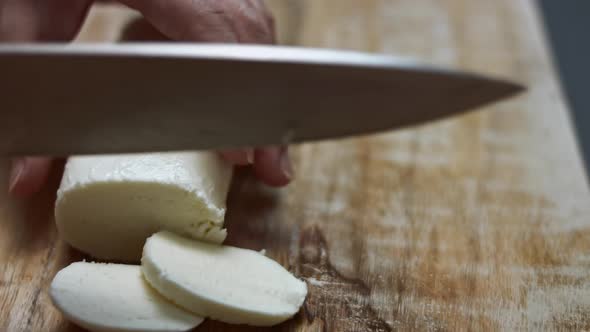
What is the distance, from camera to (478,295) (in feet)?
5.80

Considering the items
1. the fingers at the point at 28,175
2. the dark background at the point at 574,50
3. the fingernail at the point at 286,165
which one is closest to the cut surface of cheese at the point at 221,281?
the fingernail at the point at 286,165

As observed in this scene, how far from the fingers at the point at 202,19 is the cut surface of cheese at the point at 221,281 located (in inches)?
22.8

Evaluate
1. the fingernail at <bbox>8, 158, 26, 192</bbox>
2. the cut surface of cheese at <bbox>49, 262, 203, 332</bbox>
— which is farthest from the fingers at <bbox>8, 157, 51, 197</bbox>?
the cut surface of cheese at <bbox>49, 262, 203, 332</bbox>

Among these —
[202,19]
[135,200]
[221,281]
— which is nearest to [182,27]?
[202,19]

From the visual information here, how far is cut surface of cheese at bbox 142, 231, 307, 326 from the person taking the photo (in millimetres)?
1507

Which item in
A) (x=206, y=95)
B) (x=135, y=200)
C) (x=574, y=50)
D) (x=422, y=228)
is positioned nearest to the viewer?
(x=206, y=95)

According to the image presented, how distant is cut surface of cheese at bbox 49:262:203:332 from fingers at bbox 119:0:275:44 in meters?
0.69

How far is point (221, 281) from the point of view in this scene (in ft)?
5.10

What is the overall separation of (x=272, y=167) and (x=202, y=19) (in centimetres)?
47

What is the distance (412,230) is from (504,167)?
49 centimetres

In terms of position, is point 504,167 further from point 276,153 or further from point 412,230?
point 276,153

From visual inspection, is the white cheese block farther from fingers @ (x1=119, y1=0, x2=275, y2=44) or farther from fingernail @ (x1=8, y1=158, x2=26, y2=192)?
fingers @ (x1=119, y1=0, x2=275, y2=44)

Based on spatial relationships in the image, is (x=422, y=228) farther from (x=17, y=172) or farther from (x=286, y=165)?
(x=17, y=172)

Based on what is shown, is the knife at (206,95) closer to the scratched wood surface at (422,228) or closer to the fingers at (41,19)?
the scratched wood surface at (422,228)
